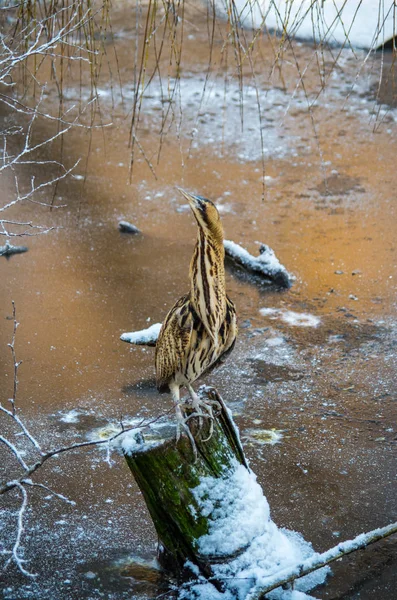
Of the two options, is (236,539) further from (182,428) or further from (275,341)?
(275,341)

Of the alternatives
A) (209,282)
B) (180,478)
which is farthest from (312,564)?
(209,282)

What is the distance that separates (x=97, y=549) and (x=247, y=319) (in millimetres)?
2449

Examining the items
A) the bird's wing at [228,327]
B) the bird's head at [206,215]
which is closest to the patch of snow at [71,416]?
the bird's wing at [228,327]

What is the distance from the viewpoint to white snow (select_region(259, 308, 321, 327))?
5.73m

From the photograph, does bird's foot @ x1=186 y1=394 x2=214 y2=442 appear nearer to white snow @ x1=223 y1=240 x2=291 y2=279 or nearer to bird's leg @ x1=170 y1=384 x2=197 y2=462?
bird's leg @ x1=170 y1=384 x2=197 y2=462

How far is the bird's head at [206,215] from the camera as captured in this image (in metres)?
3.21

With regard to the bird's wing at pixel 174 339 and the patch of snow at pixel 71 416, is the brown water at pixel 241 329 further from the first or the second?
the bird's wing at pixel 174 339

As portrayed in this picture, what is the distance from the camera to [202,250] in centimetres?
339

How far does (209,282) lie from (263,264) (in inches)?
111

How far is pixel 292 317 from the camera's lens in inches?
228

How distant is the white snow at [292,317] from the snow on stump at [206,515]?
236 cm

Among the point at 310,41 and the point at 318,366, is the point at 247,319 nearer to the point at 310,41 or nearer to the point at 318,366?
the point at 318,366

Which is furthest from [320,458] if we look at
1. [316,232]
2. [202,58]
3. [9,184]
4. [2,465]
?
[202,58]

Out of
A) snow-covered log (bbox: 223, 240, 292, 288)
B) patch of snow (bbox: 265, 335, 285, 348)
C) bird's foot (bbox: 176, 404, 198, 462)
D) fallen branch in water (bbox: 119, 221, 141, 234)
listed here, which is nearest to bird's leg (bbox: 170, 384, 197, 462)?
bird's foot (bbox: 176, 404, 198, 462)
